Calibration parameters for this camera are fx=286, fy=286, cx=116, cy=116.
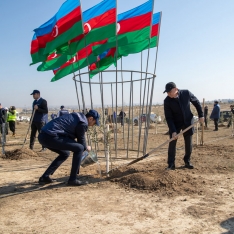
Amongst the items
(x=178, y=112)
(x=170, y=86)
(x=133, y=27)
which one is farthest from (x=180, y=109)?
(x=133, y=27)

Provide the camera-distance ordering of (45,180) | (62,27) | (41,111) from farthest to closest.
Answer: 1. (41,111)
2. (62,27)
3. (45,180)

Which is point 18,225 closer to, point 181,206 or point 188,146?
point 181,206

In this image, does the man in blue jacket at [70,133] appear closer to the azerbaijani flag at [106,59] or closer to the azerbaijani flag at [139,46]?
the azerbaijani flag at [139,46]

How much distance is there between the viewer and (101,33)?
557 cm

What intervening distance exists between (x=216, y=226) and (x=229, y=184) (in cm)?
166

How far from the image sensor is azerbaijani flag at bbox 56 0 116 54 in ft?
18.1

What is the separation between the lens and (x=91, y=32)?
5.61m

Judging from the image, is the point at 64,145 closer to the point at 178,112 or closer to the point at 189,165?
the point at 178,112

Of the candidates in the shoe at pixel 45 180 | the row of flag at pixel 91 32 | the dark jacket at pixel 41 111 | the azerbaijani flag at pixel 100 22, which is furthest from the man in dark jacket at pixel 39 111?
the shoe at pixel 45 180

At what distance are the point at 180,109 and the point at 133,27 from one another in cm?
208

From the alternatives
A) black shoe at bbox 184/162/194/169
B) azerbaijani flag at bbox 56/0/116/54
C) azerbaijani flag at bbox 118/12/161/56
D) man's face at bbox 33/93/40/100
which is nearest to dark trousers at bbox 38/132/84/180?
azerbaijani flag at bbox 56/0/116/54

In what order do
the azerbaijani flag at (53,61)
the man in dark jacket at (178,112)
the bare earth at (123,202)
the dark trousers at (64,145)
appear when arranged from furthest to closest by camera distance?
the azerbaijani flag at (53,61) → the man in dark jacket at (178,112) → the dark trousers at (64,145) → the bare earth at (123,202)

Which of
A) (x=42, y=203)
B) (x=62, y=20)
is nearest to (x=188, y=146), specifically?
(x=42, y=203)

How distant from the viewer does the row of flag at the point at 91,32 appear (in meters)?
5.43
